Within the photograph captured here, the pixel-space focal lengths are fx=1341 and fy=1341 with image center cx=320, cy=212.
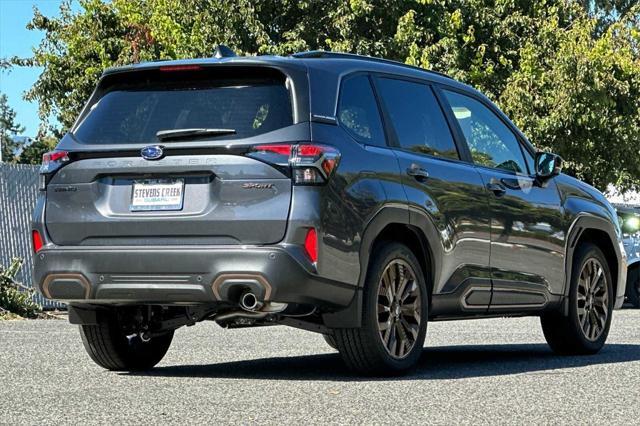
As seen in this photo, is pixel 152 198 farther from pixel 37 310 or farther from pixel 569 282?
pixel 37 310

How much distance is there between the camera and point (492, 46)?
30531 millimetres

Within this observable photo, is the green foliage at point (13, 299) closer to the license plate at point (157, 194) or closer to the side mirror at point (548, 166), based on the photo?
the side mirror at point (548, 166)

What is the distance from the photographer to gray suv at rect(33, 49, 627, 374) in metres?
7.24

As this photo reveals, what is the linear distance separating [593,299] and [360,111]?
3.17 m

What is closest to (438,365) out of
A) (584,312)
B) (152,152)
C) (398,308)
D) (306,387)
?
(398,308)

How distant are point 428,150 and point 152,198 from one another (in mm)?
1929

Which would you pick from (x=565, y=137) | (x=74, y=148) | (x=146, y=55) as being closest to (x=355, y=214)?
(x=74, y=148)

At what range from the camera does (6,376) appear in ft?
26.8

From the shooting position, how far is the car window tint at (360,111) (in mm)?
7785

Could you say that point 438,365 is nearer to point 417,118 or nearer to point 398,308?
point 398,308

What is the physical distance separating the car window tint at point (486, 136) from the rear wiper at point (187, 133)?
2114 mm

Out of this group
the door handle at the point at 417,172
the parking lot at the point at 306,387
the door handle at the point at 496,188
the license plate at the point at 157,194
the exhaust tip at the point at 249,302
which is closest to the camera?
the parking lot at the point at 306,387

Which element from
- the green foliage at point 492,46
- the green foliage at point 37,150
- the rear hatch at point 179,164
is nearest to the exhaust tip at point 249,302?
the rear hatch at point 179,164

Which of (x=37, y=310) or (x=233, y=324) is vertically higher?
(x=233, y=324)
